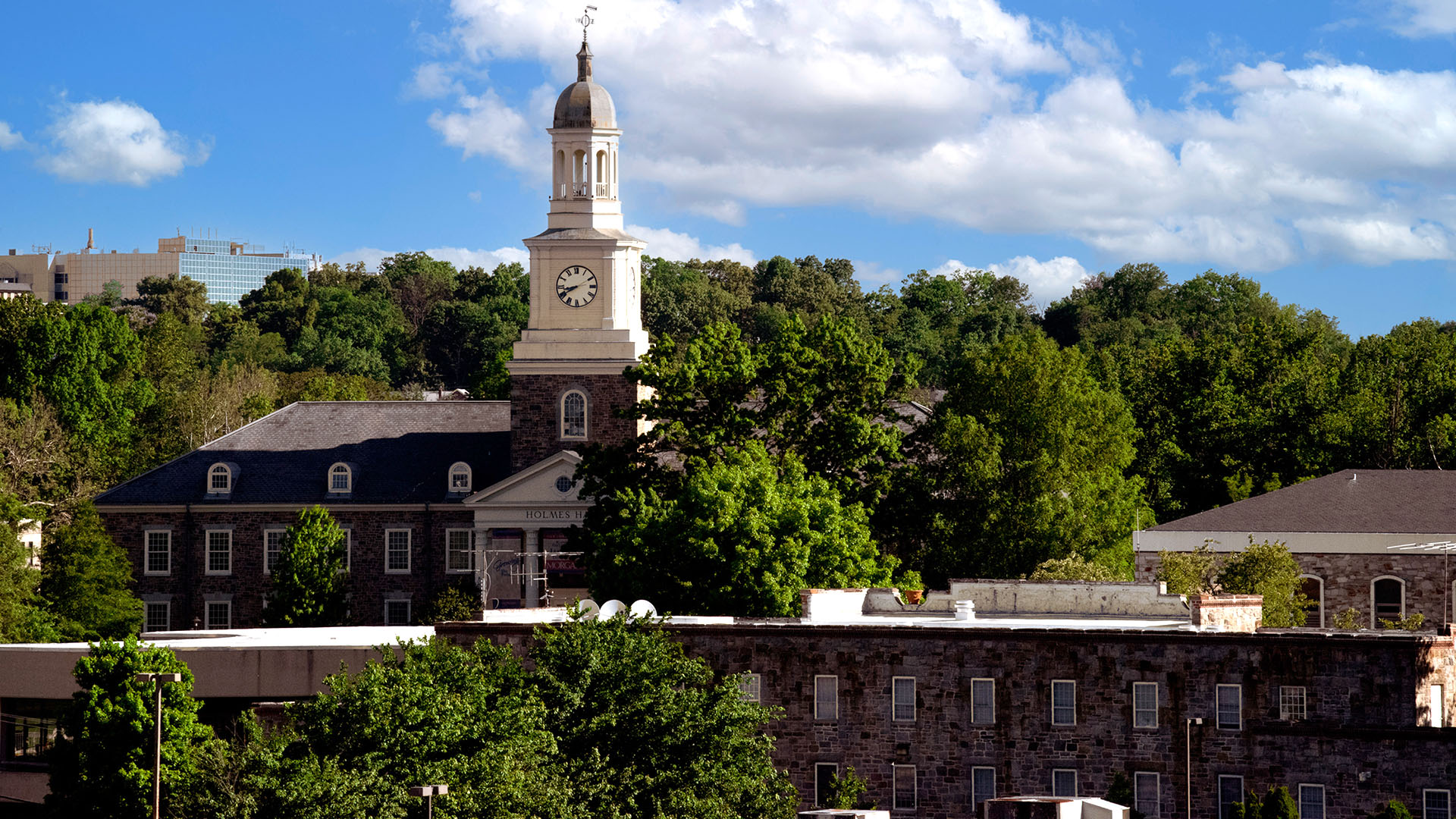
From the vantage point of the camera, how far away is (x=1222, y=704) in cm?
4572

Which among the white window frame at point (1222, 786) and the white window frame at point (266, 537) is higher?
the white window frame at point (266, 537)

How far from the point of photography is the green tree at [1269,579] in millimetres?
62812

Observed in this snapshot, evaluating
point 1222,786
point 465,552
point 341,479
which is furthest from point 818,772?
point 341,479

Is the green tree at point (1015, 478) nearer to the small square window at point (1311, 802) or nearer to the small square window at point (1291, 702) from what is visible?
the small square window at point (1291, 702)

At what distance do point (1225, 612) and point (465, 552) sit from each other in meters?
39.3

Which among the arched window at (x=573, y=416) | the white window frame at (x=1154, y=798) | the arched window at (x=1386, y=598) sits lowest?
the white window frame at (x=1154, y=798)

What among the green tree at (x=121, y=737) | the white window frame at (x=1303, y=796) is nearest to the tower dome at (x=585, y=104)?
the green tree at (x=121, y=737)

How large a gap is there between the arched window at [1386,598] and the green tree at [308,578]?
36.9 m

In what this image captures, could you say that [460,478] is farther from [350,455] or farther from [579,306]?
[579,306]

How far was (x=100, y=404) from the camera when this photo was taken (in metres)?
118

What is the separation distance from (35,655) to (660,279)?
12699 cm

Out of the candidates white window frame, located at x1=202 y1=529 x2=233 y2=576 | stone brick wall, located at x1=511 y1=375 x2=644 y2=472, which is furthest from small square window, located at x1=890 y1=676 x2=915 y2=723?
white window frame, located at x1=202 y1=529 x2=233 y2=576

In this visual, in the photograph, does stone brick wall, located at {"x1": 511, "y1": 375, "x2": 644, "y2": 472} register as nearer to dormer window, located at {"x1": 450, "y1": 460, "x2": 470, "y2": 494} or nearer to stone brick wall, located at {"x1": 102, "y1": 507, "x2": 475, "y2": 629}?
dormer window, located at {"x1": 450, "y1": 460, "x2": 470, "y2": 494}

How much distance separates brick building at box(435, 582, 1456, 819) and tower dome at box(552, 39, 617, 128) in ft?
110
